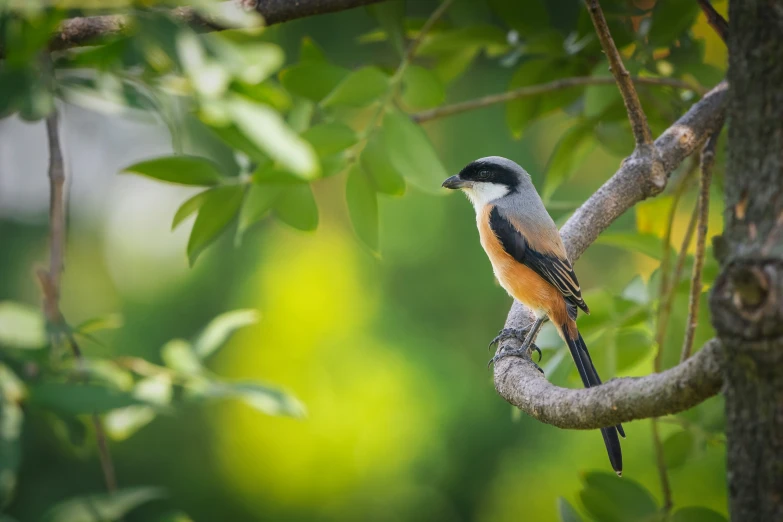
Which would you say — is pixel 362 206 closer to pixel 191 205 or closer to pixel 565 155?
pixel 191 205

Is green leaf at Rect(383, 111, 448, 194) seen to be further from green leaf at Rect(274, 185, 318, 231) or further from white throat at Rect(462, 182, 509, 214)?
white throat at Rect(462, 182, 509, 214)

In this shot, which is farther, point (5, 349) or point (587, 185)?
point (587, 185)

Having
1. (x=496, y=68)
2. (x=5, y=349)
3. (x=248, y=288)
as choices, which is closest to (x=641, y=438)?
(x=496, y=68)

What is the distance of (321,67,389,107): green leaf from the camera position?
5.69ft

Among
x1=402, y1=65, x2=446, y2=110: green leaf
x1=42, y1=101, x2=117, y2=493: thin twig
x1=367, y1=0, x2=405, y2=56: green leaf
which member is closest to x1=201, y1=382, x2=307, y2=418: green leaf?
x1=42, y1=101, x2=117, y2=493: thin twig

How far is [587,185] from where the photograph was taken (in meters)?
4.31

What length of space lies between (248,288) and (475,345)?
4.46ft

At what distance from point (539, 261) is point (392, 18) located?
0.84 m

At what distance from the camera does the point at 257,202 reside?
1.79 metres

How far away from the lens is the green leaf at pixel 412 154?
5.74 ft

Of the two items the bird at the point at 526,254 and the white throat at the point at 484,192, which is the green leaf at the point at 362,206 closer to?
the bird at the point at 526,254

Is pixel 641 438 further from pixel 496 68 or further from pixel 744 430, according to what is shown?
pixel 744 430

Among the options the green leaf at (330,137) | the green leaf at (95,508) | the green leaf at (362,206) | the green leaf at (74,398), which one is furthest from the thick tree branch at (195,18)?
the green leaf at (95,508)

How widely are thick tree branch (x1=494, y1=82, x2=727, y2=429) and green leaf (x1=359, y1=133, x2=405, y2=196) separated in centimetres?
42
